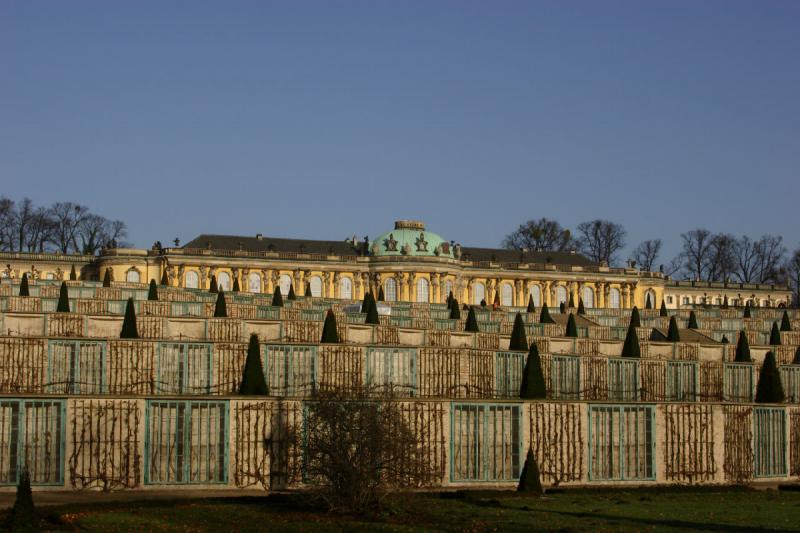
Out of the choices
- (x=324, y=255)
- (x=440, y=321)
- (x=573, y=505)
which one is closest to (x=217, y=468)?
(x=573, y=505)

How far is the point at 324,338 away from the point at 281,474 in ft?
46.6

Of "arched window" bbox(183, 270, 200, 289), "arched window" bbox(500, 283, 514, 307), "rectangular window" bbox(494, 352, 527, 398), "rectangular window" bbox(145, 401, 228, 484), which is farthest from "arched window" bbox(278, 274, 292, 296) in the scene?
"rectangular window" bbox(145, 401, 228, 484)

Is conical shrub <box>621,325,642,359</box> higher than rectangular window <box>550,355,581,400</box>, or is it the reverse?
conical shrub <box>621,325,642,359</box>

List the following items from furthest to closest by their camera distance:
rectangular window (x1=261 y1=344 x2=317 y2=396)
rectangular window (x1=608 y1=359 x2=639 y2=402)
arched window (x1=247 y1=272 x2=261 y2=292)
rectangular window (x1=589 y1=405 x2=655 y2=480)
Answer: arched window (x1=247 y1=272 x2=261 y2=292), rectangular window (x1=608 y1=359 x2=639 y2=402), rectangular window (x1=261 y1=344 x2=317 y2=396), rectangular window (x1=589 y1=405 x2=655 y2=480)

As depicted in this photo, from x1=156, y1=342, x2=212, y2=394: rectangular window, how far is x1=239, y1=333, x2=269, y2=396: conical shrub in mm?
1612

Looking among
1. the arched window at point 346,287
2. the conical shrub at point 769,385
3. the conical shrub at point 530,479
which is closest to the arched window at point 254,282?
the arched window at point 346,287

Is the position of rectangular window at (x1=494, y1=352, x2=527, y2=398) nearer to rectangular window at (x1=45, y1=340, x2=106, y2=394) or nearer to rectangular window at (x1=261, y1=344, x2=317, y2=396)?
rectangular window at (x1=261, y1=344, x2=317, y2=396)

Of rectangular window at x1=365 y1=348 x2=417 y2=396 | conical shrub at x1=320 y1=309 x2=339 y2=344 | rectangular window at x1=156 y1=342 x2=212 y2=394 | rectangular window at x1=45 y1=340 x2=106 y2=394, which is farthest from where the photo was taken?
conical shrub at x1=320 y1=309 x2=339 y2=344

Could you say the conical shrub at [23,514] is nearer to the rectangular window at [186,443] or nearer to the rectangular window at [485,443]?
the rectangular window at [186,443]

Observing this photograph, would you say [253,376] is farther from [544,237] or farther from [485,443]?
[544,237]

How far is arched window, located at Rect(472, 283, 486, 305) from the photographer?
136375mm

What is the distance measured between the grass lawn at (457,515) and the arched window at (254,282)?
102014 millimetres

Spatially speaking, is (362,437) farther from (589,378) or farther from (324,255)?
(324,255)

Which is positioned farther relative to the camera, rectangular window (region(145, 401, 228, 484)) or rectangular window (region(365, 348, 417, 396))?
rectangular window (region(365, 348, 417, 396))
